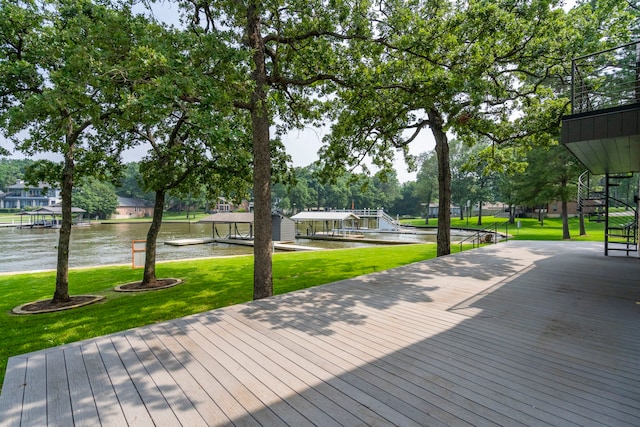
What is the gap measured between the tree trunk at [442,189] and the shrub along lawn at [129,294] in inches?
53.5

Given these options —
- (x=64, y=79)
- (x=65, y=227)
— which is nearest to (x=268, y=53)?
(x=64, y=79)

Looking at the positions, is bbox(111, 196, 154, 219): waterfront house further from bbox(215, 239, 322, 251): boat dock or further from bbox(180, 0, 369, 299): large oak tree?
bbox(180, 0, 369, 299): large oak tree

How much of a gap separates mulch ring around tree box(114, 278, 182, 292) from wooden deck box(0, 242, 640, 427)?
5.24m

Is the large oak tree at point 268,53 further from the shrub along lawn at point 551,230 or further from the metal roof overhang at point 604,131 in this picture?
the shrub along lawn at point 551,230

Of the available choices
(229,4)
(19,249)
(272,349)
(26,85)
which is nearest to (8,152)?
(26,85)

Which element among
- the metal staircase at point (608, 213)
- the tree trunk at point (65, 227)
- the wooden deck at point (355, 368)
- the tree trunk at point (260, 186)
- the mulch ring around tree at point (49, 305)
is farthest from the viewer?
the metal staircase at point (608, 213)

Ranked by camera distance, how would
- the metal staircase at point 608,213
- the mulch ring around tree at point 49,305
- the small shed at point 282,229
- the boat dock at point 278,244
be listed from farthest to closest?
the small shed at point 282,229 → the boat dock at point 278,244 → the metal staircase at point 608,213 → the mulch ring around tree at point 49,305

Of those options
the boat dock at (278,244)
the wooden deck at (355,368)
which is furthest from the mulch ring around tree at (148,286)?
the boat dock at (278,244)

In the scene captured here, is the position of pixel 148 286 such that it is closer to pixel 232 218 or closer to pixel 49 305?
pixel 49 305

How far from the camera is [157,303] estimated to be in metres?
7.23

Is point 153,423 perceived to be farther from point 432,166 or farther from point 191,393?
point 432,166

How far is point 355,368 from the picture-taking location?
299 centimetres

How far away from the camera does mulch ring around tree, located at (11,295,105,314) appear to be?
22.6 ft

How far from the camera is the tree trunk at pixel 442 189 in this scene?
11.5m
